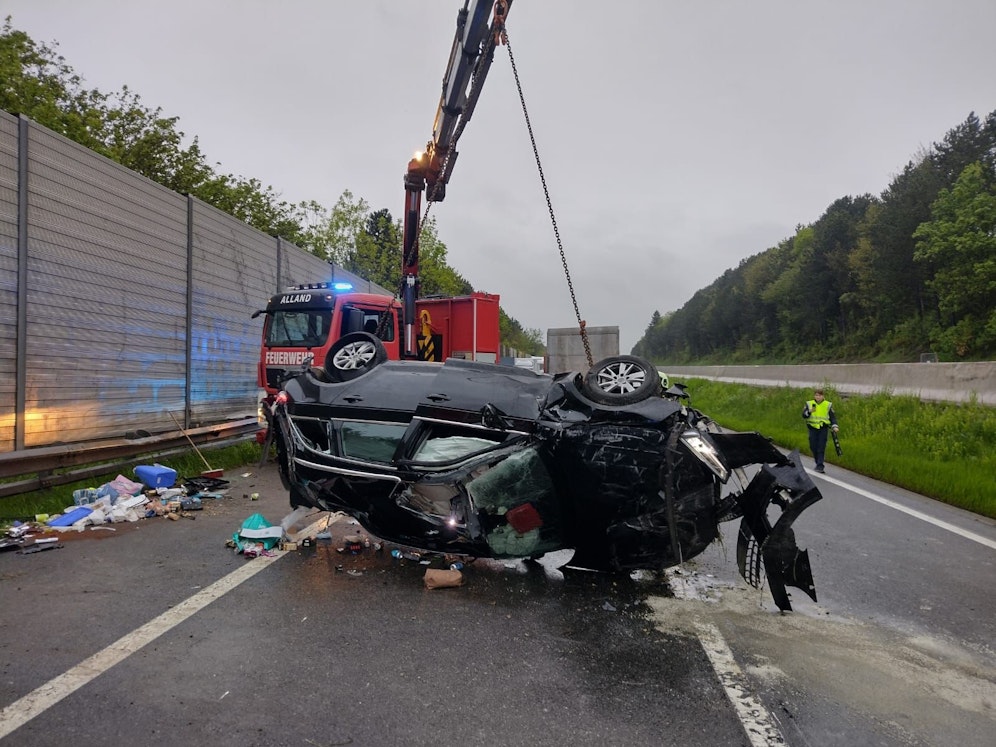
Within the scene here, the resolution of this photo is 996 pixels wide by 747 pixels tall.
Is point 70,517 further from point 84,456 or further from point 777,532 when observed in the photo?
point 777,532

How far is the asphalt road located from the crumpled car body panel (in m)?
0.37

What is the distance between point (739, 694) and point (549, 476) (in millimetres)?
1378

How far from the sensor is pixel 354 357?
432 cm

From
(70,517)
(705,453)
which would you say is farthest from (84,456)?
(705,453)

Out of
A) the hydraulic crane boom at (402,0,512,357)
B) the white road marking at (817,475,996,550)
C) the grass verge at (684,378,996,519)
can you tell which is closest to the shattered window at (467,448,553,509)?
the white road marking at (817,475,996,550)

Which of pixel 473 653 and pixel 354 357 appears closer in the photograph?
pixel 473 653

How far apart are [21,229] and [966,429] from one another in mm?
13834

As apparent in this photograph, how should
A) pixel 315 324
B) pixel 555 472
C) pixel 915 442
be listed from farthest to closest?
pixel 915 442
pixel 315 324
pixel 555 472

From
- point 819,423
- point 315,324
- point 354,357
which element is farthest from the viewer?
point 819,423

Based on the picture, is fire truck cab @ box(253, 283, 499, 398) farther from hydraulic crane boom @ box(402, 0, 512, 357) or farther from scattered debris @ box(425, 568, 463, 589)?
scattered debris @ box(425, 568, 463, 589)

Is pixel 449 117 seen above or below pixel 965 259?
below

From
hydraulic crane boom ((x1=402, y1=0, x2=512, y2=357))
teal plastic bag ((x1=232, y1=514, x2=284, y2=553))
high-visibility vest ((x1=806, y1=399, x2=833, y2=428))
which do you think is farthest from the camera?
high-visibility vest ((x1=806, y1=399, x2=833, y2=428))

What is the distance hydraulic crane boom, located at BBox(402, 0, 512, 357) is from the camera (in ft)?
23.0

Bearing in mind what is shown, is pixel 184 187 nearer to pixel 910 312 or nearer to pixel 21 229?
pixel 21 229
